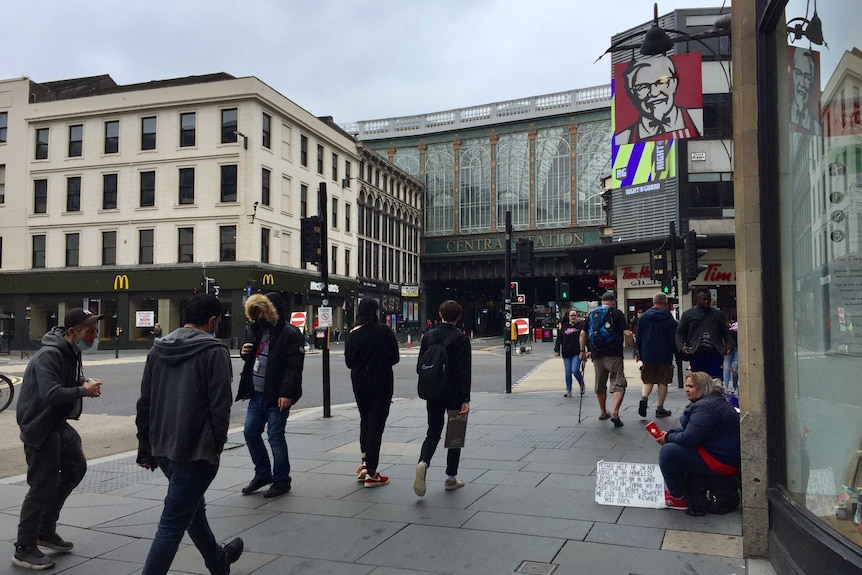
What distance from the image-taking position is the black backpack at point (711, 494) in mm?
5578

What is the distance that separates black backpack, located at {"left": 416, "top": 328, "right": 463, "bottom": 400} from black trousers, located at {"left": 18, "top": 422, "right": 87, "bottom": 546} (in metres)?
2.73

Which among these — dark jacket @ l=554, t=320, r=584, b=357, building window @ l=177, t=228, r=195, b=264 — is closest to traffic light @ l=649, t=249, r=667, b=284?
dark jacket @ l=554, t=320, r=584, b=357

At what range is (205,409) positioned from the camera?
3994mm

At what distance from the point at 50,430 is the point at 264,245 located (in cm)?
3830

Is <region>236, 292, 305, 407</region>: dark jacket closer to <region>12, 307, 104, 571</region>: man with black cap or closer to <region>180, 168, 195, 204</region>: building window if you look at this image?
<region>12, 307, 104, 571</region>: man with black cap

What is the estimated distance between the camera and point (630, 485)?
19.7ft

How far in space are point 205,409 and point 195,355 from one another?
306mm

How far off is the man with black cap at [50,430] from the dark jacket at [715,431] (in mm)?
4289

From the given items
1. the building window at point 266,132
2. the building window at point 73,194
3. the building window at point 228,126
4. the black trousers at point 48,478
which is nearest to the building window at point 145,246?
the building window at point 73,194

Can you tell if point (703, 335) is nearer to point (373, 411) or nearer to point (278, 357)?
point (373, 411)

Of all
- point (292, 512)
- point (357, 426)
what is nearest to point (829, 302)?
point (292, 512)

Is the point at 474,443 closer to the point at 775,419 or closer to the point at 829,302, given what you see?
the point at 775,419

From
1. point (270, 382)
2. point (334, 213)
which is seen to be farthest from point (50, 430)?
point (334, 213)

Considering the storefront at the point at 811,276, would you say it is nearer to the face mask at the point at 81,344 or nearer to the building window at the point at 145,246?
the face mask at the point at 81,344
